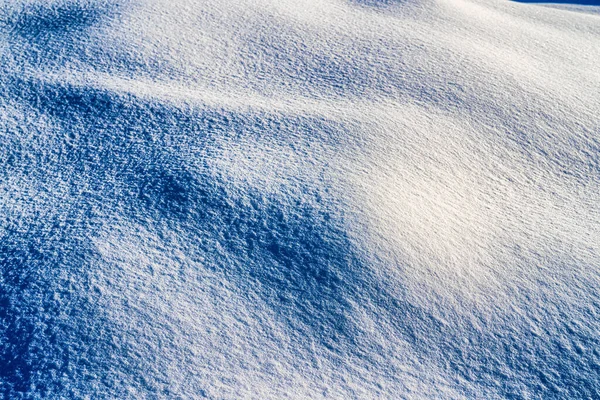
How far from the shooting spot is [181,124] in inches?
75.1

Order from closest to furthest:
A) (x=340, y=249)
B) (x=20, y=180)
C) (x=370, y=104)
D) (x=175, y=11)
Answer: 1. (x=340, y=249)
2. (x=20, y=180)
3. (x=370, y=104)
4. (x=175, y=11)

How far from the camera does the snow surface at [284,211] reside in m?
1.33

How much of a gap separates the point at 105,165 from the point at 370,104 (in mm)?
958

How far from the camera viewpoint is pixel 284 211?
162 centimetres

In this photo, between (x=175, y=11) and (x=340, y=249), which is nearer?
(x=340, y=249)

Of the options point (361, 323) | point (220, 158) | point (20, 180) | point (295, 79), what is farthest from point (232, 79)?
point (361, 323)

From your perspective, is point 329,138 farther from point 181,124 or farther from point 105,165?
point 105,165

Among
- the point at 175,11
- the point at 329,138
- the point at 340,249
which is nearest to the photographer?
the point at 340,249

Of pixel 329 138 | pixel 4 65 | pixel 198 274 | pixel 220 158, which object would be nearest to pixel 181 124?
pixel 220 158

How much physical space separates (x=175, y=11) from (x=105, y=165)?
3.44 ft

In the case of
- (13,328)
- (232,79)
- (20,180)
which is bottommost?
(13,328)

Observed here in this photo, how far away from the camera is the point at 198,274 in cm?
147

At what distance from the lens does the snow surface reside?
1.33 metres

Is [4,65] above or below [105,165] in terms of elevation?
above
